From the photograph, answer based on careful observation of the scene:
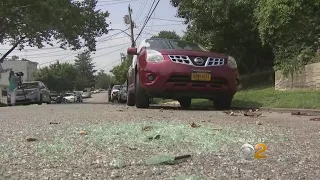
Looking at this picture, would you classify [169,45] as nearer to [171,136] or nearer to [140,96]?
[140,96]

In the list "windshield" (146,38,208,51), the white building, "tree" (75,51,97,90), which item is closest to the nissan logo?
"windshield" (146,38,208,51)

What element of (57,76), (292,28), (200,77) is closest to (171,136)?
(200,77)

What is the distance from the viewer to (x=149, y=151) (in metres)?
3.24

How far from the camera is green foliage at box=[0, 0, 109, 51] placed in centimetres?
2028

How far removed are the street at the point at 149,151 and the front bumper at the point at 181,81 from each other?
2.92 metres

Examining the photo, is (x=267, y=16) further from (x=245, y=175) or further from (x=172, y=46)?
(x=245, y=175)

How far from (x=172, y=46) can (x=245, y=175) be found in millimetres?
5898

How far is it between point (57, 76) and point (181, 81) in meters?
76.8

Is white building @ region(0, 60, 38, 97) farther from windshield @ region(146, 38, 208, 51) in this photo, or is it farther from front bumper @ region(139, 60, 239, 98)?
front bumper @ region(139, 60, 239, 98)

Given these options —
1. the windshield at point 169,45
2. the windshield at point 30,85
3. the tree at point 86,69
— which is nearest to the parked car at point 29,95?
the windshield at point 30,85

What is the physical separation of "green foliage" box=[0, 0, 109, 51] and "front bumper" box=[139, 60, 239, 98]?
13497 mm

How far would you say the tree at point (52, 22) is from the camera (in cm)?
2028

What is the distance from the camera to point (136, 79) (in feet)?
27.0

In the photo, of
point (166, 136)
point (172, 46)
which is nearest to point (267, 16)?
point (172, 46)
